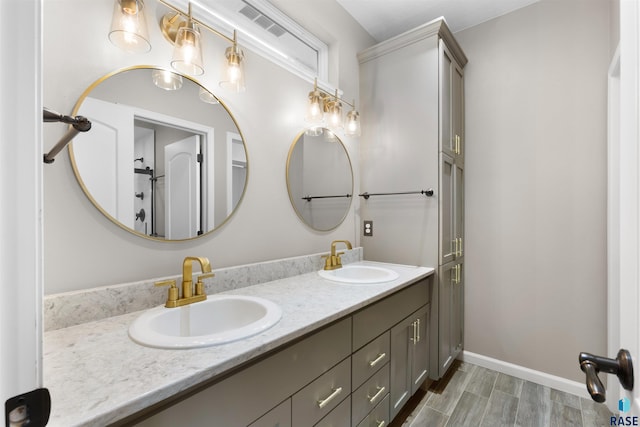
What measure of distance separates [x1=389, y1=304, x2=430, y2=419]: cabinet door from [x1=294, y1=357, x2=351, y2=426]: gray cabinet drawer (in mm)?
429

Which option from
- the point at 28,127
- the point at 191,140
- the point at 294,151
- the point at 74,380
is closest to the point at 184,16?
the point at 191,140

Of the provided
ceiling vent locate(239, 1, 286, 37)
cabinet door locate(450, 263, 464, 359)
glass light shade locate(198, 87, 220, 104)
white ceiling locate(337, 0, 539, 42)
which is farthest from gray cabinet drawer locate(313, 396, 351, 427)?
white ceiling locate(337, 0, 539, 42)

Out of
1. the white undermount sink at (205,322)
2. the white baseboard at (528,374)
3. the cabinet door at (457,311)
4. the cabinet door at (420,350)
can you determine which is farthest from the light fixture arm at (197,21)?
the white baseboard at (528,374)

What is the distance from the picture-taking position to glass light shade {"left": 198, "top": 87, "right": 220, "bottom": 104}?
132 centimetres

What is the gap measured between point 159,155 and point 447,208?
1.78m

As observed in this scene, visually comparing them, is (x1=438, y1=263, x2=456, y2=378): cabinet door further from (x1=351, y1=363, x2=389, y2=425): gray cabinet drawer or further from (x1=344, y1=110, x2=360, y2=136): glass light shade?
(x1=344, y1=110, x2=360, y2=136): glass light shade

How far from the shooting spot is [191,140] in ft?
4.29

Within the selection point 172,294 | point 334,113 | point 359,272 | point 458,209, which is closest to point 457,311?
point 458,209

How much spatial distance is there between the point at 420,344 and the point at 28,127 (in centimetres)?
196

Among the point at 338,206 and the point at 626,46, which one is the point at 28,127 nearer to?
the point at 626,46

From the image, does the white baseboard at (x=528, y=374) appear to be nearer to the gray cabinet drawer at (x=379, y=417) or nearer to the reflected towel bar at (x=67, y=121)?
the gray cabinet drawer at (x=379, y=417)

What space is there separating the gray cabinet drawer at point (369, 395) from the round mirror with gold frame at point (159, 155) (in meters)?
0.98

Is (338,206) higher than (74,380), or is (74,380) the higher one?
(338,206)

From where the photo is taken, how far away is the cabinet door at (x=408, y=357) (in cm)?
151
